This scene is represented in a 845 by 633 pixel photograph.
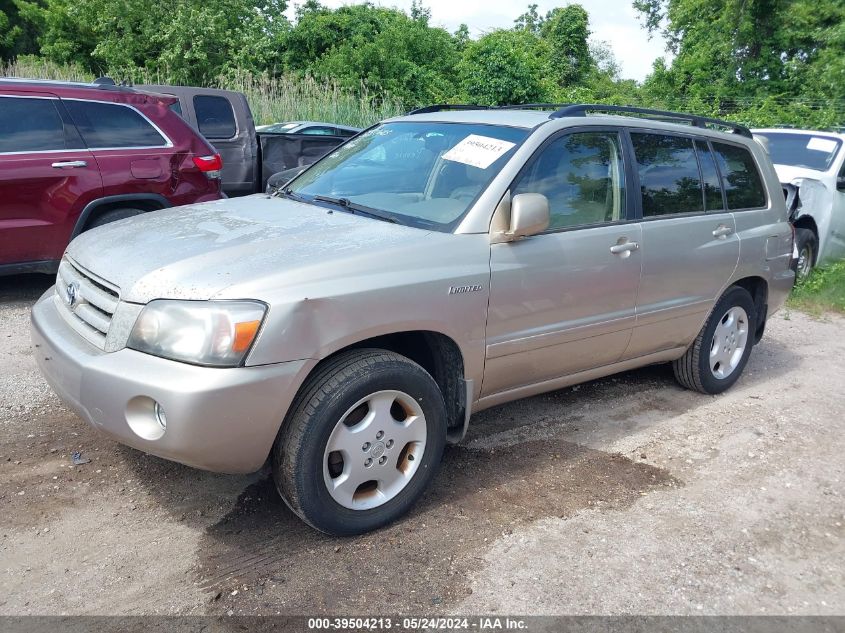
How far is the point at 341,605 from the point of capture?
273cm


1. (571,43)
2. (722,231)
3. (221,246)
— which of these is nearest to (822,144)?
(722,231)

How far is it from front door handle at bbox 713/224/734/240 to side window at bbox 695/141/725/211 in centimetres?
13

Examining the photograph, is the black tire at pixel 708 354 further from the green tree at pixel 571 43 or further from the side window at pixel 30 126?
the green tree at pixel 571 43

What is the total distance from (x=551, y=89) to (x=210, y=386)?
72.7 ft

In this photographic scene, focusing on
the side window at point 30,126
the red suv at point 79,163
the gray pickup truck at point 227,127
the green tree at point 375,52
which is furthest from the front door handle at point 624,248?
the green tree at point 375,52

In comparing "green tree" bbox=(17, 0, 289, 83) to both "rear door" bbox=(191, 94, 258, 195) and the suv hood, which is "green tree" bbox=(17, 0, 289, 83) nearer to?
"rear door" bbox=(191, 94, 258, 195)

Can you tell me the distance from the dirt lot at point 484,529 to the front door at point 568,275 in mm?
560

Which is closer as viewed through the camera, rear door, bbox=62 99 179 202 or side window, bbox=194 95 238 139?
rear door, bbox=62 99 179 202

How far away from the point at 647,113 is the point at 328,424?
311cm

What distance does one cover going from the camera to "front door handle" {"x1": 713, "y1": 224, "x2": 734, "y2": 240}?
469cm

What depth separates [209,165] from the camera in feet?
22.5

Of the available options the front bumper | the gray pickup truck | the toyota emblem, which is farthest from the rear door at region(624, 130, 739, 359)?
the gray pickup truck

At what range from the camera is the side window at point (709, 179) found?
476 centimetres

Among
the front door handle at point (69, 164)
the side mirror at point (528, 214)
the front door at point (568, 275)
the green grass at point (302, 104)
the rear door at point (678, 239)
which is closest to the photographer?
the side mirror at point (528, 214)
